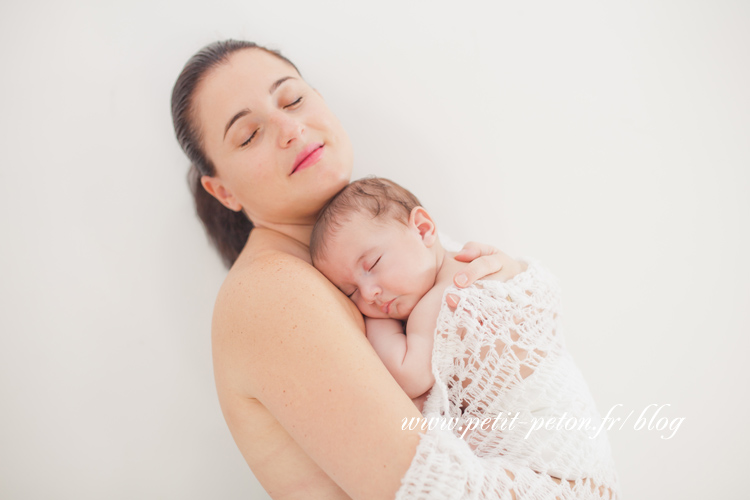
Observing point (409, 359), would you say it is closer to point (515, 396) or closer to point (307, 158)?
point (515, 396)

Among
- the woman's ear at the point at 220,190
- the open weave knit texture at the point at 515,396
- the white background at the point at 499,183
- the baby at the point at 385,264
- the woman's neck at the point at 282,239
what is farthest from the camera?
the white background at the point at 499,183

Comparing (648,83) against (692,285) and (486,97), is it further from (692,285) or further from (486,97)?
(692,285)

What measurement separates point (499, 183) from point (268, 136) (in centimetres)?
120

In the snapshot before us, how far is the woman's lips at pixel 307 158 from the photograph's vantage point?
1496mm

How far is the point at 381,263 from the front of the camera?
56.2 inches

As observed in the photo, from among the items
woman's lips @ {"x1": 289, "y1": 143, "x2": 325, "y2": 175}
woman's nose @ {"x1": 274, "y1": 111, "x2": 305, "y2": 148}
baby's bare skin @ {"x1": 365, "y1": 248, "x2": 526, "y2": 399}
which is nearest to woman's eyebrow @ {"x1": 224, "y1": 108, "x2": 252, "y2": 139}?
woman's nose @ {"x1": 274, "y1": 111, "x2": 305, "y2": 148}

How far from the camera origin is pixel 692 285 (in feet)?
6.97

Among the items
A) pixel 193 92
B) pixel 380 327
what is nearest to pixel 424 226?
pixel 380 327

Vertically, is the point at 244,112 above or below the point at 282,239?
above

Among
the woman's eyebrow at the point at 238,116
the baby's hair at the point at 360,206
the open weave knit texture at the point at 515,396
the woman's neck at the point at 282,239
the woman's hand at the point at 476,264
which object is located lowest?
the open weave knit texture at the point at 515,396

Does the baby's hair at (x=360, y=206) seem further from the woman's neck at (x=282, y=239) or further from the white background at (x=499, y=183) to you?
the white background at (x=499, y=183)

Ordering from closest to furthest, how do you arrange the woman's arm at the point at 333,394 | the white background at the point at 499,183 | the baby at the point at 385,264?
the woman's arm at the point at 333,394 → the baby at the point at 385,264 → the white background at the point at 499,183

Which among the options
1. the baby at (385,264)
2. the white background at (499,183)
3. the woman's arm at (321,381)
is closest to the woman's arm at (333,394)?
the woman's arm at (321,381)

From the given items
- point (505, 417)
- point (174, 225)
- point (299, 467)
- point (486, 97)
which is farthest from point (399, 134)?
point (299, 467)
